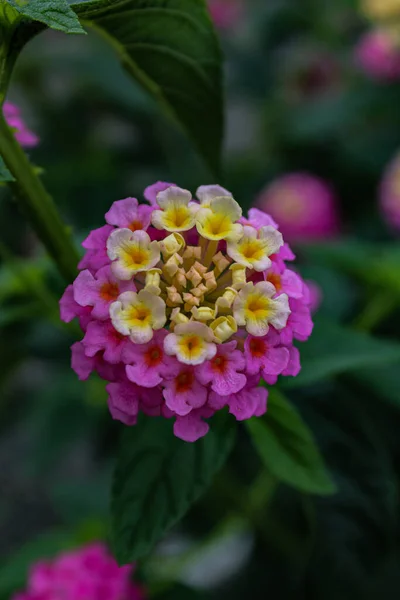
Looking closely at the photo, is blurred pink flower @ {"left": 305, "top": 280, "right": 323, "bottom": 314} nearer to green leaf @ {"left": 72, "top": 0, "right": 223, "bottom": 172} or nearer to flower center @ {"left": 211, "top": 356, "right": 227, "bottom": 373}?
green leaf @ {"left": 72, "top": 0, "right": 223, "bottom": 172}

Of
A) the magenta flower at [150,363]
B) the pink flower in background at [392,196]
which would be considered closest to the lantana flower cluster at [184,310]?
the magenta flower at [150,363]

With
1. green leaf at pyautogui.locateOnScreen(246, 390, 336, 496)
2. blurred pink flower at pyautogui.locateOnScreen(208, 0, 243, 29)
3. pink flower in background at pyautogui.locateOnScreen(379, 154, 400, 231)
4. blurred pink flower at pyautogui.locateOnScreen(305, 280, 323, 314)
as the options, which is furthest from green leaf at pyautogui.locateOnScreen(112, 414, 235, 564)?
blurred pink flower at pyautogui.locateOnScreen(208, 0, 243, 29)

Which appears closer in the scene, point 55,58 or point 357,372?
point 357,372

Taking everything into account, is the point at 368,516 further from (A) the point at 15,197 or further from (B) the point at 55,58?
(B) the point at 55,58

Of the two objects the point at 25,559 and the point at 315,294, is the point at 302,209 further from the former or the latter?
the point at 25,559

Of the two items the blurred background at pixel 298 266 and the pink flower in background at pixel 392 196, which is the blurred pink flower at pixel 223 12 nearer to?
the blurred background at pixel 298 266

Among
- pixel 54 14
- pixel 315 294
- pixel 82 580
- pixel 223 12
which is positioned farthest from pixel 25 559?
pixel 223 12

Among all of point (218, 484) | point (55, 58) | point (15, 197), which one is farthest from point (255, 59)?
point (15, 197)
